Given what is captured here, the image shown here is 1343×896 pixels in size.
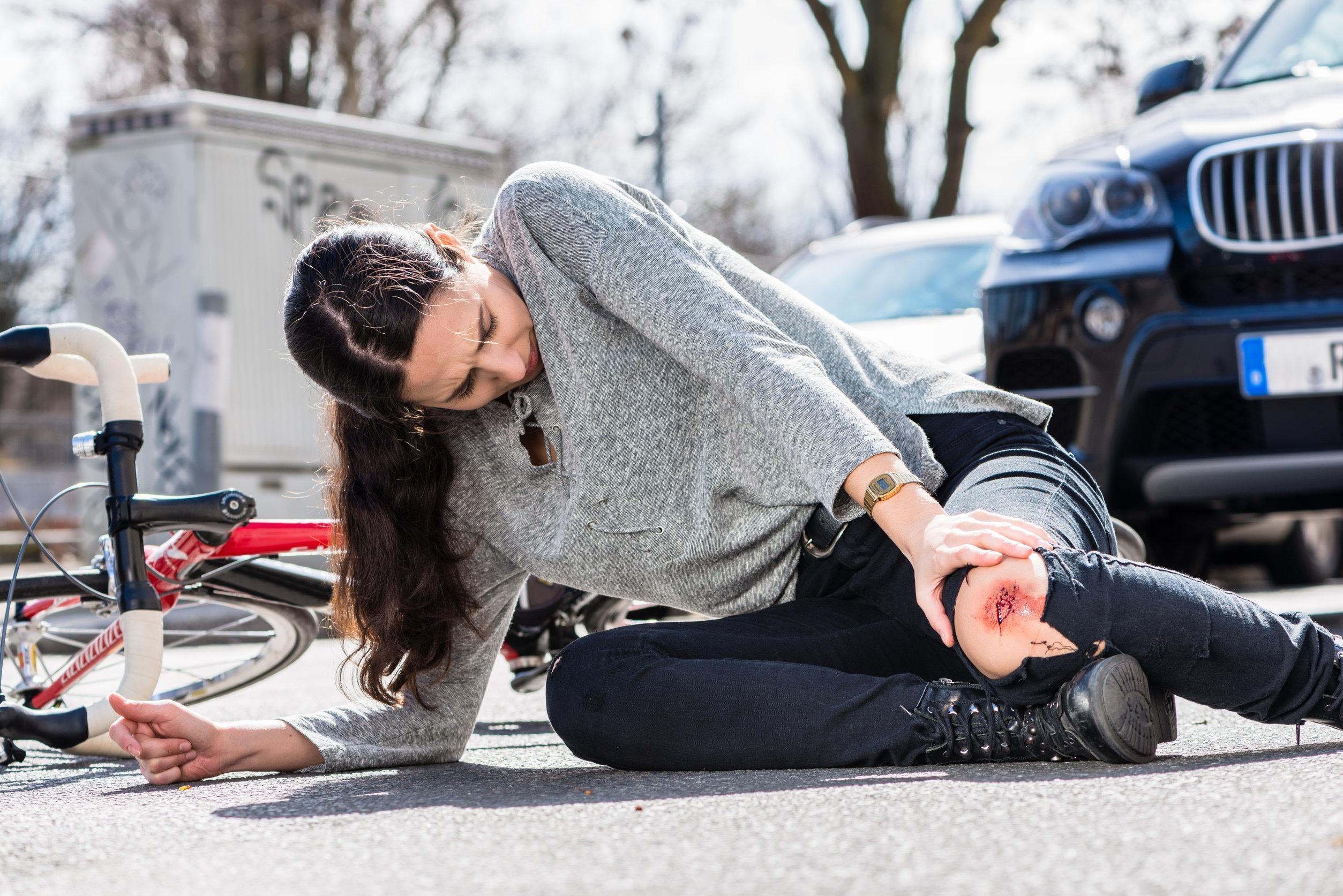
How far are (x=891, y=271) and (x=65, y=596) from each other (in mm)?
3683

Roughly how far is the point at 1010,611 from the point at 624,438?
767 millimetres

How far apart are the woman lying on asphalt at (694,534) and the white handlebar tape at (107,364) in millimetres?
500

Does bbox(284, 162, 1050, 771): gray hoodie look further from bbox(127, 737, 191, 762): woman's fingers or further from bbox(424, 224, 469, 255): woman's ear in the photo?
bbox(127, 737, 191, 762): woman's fingers

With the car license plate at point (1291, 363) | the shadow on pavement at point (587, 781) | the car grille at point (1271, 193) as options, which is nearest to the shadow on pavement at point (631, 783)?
the shadow on pavement at point (587, 781)

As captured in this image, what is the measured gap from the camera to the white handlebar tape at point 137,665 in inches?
108

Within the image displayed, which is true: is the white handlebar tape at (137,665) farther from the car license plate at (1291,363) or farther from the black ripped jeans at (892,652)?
the car license plate at (1291,363)

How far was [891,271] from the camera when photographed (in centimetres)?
609

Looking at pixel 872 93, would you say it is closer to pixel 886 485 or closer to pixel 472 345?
pixel 472 345

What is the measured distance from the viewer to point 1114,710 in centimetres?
216

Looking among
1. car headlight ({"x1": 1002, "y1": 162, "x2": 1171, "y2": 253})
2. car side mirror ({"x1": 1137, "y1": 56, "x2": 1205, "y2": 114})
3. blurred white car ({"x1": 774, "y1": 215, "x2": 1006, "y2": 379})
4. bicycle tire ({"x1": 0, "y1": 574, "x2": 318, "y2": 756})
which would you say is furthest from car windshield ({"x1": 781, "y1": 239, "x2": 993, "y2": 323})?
bicycle tire ({"x1": 0, "y1": 574, "x2": 318, "y2": 756})

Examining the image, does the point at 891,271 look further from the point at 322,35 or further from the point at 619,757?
the point at 322,35

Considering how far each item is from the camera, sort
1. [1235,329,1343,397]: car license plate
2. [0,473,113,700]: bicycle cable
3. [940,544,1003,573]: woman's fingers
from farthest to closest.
A: [1235,329,1343,397]: car license plate
[0,473,113,700]: bicycle cable
[940,544,1003,573]: woman's fingers

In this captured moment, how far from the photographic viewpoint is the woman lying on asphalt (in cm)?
223

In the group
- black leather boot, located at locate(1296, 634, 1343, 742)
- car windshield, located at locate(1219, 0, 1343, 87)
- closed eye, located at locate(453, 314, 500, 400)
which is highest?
car windshield, located at locate(1219, 0, 1343, 87)
